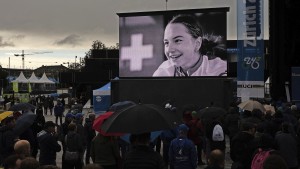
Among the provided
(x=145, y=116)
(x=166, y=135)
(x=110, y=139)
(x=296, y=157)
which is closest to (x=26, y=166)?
(x=145, y=116)

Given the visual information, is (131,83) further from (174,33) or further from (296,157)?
(296,157)

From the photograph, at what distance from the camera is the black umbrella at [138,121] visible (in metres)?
5.89

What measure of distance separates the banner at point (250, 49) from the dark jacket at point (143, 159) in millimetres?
14991

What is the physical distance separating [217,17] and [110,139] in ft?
74.6

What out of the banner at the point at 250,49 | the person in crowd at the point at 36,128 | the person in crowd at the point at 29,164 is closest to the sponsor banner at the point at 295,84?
the banner at the point at 250,49

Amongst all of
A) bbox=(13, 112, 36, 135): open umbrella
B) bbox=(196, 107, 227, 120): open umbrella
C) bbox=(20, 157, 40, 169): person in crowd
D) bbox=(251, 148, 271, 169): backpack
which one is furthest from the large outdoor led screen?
bbox=(20, 157, 40, 169): person in crowd

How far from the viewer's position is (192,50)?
2892cm

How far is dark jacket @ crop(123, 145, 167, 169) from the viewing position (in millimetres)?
5633

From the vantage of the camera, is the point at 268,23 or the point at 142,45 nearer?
the point at 268,23

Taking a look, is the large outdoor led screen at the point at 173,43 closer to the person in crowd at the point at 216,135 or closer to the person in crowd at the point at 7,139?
the person in crowd at the point at 216,135

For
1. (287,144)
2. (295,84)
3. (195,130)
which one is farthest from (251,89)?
(287,144)

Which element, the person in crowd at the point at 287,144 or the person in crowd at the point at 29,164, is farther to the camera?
Answer: the person in crowd at the point at 287,144

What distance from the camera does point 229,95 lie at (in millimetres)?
29906

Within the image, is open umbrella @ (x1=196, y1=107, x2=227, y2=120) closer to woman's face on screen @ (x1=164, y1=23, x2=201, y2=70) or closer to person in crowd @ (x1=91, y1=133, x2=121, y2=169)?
person in crowd @ (x1=91, y1=133, x2=121, y2=169)
